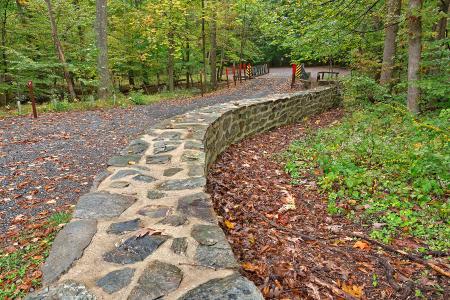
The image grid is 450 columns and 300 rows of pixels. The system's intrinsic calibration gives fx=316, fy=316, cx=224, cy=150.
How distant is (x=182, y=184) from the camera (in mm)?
2953

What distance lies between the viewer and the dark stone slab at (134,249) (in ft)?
6.17

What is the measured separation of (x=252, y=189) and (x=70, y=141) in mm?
3996

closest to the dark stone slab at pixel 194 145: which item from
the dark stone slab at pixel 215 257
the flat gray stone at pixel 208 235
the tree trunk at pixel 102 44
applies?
the flat gray stone at pixel 208 235

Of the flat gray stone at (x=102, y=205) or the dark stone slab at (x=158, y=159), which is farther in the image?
the dark stone slab at (x=158, y=159)

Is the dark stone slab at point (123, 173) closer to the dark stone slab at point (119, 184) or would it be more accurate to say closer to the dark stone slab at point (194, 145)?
the dark stone slab at point (119, 184)

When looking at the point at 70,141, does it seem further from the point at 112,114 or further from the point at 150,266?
the point at 150,266

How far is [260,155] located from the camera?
229 inches

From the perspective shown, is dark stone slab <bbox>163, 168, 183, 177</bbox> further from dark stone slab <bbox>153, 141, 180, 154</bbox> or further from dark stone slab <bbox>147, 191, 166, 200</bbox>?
dark stone slab <bbox>153, 141, 180, 154</bbox>

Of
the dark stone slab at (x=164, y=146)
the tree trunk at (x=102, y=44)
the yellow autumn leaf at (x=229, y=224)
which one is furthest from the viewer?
the tree trunk at (x=102, y=44)

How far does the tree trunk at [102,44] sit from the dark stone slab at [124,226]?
32.8 ft

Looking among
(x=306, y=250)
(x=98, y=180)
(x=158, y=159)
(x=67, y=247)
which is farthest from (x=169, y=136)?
(x=67, y=247)

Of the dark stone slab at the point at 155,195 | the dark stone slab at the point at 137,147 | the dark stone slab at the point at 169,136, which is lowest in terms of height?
the dark stone slab at the point at 155,195

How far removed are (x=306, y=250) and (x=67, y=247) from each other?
1947mm

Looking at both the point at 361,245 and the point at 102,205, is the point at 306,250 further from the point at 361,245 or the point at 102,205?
the point at 102,205
